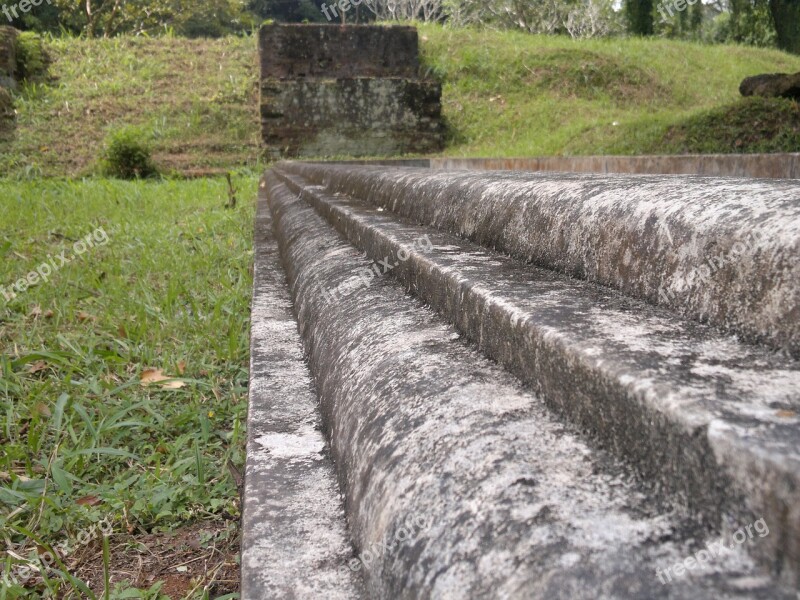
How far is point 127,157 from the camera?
8883 millimetres

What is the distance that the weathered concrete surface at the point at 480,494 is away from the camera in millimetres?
487

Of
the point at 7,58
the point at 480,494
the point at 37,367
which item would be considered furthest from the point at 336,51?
the point at 480,494

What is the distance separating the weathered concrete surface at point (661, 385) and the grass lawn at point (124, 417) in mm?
647

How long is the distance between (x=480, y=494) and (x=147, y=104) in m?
12.1

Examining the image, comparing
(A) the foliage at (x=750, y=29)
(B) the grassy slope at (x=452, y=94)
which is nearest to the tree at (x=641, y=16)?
(A) the foliage at (x=750, y=29)

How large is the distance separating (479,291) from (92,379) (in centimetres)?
141

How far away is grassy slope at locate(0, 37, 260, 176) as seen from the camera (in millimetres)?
10156

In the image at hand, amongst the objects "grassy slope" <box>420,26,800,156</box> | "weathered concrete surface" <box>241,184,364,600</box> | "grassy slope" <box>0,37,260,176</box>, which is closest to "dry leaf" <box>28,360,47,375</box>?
"weathered concrete surface" <box>241,184,364,600</box>

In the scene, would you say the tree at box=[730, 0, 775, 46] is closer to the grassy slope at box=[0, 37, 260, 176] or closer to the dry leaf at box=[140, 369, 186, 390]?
the grassy slope at box=[0, 37, 260, 176]

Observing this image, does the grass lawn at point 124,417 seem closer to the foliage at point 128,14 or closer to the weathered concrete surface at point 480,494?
the weathered concrete surface at point 480,494

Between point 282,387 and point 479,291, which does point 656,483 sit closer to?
point 479,291

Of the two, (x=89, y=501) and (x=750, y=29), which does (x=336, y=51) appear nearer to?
(x=89, y=501)

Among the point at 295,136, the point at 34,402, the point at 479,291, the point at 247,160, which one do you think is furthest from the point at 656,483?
the point at 295,136

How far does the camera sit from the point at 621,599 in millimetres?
450
